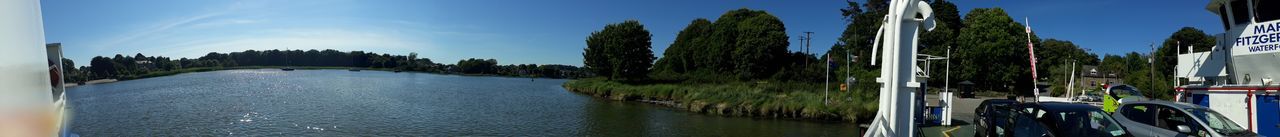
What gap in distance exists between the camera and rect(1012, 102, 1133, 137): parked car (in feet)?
25.8

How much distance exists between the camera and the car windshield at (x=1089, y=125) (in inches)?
308

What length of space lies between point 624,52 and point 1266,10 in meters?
49.0

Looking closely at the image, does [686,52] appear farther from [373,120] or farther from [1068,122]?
[1068,122]

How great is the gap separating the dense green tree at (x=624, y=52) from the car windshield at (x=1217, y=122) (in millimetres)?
49305

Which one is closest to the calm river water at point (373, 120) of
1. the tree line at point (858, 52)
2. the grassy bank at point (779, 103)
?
the grassy bank at point (779, 103)

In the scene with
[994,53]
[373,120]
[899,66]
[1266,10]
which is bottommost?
[373,120]

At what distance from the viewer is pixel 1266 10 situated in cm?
1123

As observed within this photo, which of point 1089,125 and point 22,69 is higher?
point 22,69

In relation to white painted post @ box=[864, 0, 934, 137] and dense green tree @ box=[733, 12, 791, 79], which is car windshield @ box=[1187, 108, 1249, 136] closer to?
white painted post @ box=[864, 0, 934, 137]

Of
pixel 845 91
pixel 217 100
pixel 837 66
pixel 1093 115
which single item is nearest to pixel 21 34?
pixel 1093 115

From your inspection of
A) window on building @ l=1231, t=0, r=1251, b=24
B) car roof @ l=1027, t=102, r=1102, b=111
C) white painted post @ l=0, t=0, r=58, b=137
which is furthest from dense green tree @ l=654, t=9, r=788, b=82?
white painted post @ l=0, t=0, r=58, b=137

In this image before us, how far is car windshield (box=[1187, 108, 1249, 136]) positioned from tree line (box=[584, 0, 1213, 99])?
22563 millimetres

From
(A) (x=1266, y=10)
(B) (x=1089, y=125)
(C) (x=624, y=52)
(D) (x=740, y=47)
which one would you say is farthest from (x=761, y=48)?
(B) (x=1089, y=125)

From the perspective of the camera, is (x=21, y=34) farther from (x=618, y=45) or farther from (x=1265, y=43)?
(x=618, y=45)
